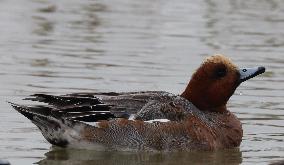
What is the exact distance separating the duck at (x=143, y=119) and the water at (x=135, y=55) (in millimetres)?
142

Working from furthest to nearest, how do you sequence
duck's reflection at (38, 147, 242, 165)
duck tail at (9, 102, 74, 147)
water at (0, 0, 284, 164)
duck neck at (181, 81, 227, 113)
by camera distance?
1. duck neck at (181, 81, 227, 113)
2. water at (0, 0, 284, 164)
3. duck tail at (9, 102, 74, 147)
4. duck's reflection at (38, 147, 242, 165)

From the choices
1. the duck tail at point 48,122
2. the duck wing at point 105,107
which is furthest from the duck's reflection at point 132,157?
the duck wing at point 105,107

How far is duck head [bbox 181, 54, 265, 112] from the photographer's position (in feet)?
39.5

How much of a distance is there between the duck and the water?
0.46 feet

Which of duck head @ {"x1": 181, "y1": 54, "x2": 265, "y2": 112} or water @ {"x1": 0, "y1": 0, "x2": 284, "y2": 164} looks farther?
duck head @ {"x1": 181, "y1": 54, "x2": 265, "y2": 112}

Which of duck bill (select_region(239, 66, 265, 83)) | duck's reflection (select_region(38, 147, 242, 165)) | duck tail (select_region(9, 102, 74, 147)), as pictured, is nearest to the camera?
duck's reflection (select_region(38, 147, 242, 165))

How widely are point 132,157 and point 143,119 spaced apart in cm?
42

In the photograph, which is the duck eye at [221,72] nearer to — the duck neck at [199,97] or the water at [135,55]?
the duck neck at [199,97]

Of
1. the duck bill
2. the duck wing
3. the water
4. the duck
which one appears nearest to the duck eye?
the duck

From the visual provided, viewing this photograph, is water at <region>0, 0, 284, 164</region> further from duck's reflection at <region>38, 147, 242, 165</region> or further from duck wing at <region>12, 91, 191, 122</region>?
duck wing at <region>12, 91, 191, 122</region>

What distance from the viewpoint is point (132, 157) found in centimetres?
1134

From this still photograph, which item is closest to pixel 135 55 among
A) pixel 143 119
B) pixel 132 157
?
pixel 143 119

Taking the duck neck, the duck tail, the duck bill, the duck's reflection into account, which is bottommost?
the duck's reflection

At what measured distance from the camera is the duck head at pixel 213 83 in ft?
39.5
